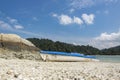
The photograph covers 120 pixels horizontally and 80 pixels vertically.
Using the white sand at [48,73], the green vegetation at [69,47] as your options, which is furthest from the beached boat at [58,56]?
the green vegetation at [69,47]

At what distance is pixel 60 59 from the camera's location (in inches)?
1115

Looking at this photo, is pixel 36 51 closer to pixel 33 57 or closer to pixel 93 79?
pixel 33 57

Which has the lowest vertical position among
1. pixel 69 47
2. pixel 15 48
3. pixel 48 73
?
pixel 48 73

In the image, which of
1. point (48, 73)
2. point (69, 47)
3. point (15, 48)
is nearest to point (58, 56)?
point (15, 48)

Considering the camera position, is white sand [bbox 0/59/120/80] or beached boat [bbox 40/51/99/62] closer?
white sand [bbox 0/59/120/80]

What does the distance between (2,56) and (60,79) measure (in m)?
14.8

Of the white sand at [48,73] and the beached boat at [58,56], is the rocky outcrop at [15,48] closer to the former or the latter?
the beached boat at [58,56]

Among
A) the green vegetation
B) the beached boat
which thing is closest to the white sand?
the beached boat

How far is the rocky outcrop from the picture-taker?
2340 cm

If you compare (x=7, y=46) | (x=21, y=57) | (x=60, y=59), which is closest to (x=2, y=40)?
(x=7, y=46)

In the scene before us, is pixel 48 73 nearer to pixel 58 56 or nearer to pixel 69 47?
pixel 58 56

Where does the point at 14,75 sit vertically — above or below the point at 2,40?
below

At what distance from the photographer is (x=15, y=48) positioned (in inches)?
945

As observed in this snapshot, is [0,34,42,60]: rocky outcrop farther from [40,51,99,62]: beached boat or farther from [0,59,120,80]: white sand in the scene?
[0,59,120,80]: white sand
